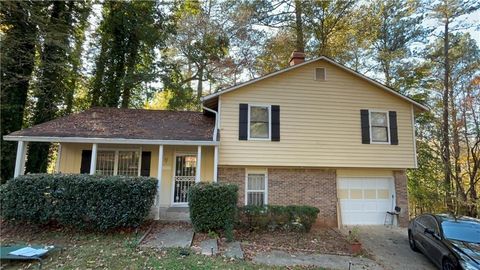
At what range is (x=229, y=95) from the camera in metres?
10.4

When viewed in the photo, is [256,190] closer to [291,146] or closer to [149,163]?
[291,146]

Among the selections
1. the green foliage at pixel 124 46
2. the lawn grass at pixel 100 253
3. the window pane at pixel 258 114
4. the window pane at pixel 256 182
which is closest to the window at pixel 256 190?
the window pane at pixel 256 182

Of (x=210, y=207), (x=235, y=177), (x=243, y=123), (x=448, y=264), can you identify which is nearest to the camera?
(x=448, y=264)

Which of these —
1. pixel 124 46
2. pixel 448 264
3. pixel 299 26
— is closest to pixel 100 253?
pixel 448 264

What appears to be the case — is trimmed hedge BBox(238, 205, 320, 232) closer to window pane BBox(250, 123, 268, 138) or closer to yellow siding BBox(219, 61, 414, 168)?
yellow siding BBox(219, 61, 414, 168)

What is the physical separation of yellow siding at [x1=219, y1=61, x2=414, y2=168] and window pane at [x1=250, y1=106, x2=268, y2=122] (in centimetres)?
27

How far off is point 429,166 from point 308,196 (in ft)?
38.7

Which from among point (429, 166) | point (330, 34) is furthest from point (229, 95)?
point (429, 166)

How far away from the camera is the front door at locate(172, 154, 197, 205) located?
10961 mm

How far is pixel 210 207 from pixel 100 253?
9.58 feet

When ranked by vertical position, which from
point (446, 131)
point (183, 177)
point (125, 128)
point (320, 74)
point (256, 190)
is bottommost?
point (256, 190)

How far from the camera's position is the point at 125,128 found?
10.3 m

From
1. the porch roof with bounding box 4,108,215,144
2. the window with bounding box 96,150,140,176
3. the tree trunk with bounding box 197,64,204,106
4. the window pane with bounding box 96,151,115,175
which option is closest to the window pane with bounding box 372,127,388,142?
the porch roof with bounding box 4,108,215,144

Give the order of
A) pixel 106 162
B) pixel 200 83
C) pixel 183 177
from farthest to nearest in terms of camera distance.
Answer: pixel 200 83
pixel 183 177
pixel 106 162
